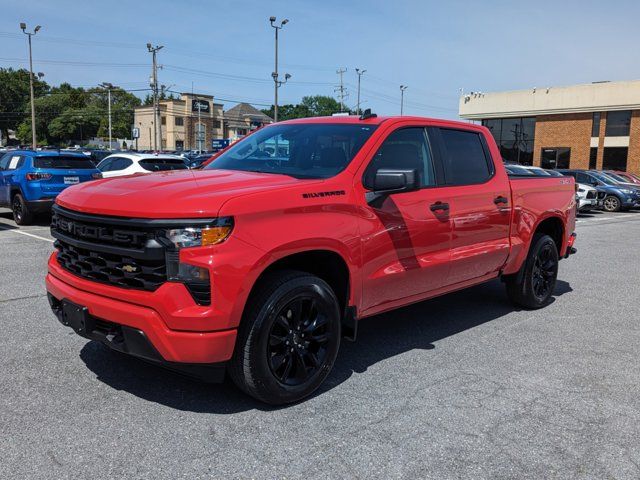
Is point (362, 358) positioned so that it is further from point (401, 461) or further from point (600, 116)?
point (600, 116)

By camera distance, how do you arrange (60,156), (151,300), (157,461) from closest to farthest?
(157,461) → (151,300) → (60,156)

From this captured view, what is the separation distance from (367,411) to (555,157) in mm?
46040

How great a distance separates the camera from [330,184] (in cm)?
388

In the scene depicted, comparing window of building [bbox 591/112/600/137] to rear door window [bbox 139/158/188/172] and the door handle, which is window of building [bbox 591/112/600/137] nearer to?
rear door window [bbox 139/158/188/172]

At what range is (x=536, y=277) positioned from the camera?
6273 mm

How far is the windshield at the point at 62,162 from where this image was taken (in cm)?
1269

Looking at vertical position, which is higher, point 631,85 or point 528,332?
point 631,85

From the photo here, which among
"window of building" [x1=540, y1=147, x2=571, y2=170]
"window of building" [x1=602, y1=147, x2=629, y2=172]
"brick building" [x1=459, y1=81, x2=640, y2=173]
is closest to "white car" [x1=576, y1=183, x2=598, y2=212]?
"brick building" [x1=459, y1=81, x2=640, y2=173]

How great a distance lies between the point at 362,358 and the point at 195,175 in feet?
6.40

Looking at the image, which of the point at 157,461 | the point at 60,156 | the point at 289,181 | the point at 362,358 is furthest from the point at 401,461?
the point at 60,156

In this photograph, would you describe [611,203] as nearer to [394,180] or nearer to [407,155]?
[407,155]

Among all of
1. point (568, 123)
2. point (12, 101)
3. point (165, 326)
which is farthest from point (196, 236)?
point (12, 101)

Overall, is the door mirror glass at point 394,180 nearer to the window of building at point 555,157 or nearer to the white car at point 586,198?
the white car at point 586,198

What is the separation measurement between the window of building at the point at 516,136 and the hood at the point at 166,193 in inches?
1782
